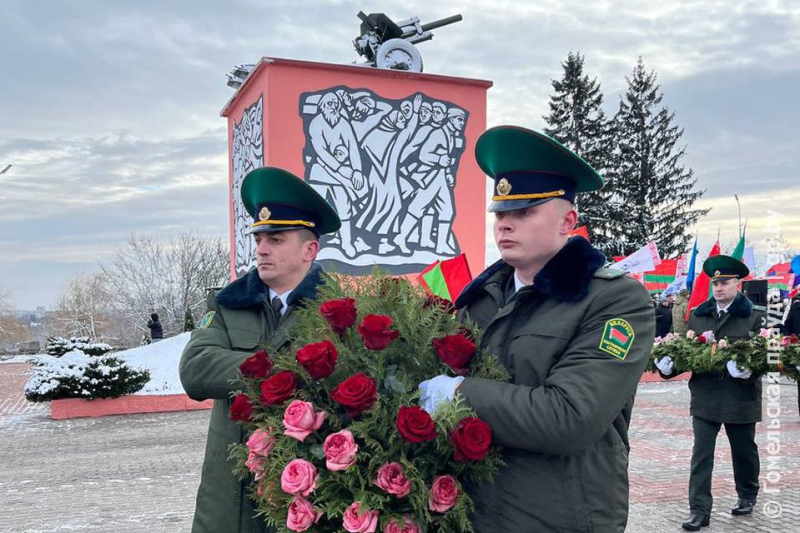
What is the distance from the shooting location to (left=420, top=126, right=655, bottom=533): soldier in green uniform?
1956 millimetres

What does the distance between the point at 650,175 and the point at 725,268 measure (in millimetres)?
29337

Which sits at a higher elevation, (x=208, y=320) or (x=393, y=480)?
(x=208, y=320)

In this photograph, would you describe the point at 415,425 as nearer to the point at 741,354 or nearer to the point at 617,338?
the point at 617,338

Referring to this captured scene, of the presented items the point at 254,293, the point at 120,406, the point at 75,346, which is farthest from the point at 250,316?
the point at 75,346

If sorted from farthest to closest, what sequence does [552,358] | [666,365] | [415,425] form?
[666,365], [552,358], [415,425]

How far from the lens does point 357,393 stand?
5.99 ft

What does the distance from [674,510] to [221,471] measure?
14.7 ft

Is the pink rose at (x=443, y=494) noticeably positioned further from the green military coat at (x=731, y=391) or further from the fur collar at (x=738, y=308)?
the fur collar at (x=738, y=308)

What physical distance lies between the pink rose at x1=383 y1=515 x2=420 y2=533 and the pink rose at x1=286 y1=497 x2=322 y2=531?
0.59 feet

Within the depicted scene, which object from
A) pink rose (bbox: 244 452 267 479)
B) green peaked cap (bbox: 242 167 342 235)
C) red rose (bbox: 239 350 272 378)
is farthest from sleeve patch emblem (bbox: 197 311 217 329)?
pink rose (bbox: 244 452 267 479)

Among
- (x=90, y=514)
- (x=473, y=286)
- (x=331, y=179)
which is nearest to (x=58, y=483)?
(x=90, y=514)

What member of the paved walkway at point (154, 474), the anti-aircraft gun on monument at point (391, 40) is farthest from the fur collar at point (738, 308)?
the anti-aircraft gun on monument at point (391, 40)

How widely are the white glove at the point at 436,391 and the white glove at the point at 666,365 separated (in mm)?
4375

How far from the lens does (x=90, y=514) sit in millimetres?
6109
